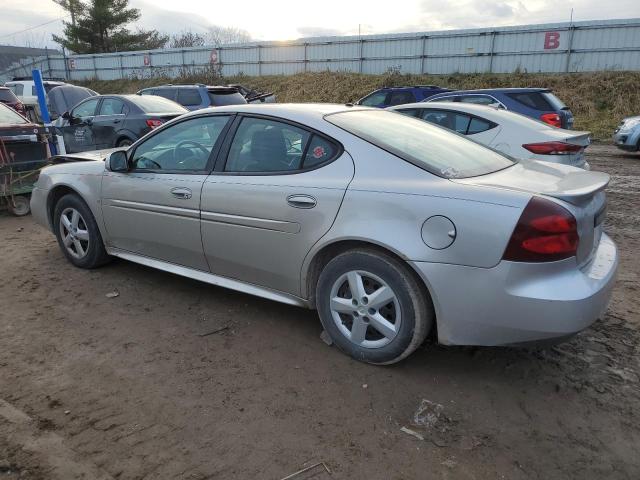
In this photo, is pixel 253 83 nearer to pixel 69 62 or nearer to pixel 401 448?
pixel 69 62

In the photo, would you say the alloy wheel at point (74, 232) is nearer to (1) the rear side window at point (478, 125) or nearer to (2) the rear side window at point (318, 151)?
(2) the rear side window at point (318, 151)

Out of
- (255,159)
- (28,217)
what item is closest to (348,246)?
(255,159)

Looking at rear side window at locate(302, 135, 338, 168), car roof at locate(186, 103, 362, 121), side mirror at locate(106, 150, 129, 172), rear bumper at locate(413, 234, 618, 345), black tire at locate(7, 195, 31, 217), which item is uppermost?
car roof at locate(186, 103, 362, 121)

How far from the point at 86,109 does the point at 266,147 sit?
873 centimetres

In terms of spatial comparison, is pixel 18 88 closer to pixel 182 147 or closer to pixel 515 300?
pixel 182 147

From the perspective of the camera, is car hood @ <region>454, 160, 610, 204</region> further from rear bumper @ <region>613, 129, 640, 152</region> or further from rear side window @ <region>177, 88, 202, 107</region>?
rear side window @ <region>177, 88, 202, 107</region>

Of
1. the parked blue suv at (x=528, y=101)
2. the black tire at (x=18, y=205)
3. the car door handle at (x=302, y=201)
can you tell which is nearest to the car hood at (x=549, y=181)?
the car door handle at (x=302, y=201)

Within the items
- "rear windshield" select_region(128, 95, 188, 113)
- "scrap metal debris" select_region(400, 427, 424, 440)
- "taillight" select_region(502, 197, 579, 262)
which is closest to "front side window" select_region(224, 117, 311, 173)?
"taillight" select_region(502, 197, 579, 262)

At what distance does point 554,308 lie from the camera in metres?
2.47

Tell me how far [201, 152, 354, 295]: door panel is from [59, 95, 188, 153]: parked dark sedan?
6.37 meters

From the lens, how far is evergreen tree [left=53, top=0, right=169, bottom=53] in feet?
138

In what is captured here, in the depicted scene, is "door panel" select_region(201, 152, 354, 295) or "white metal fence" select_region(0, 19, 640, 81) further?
"white metal fence" select_region(0, 19, 640, 81)

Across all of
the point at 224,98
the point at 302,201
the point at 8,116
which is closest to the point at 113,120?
the point at 8,116

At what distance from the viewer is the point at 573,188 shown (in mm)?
2719
